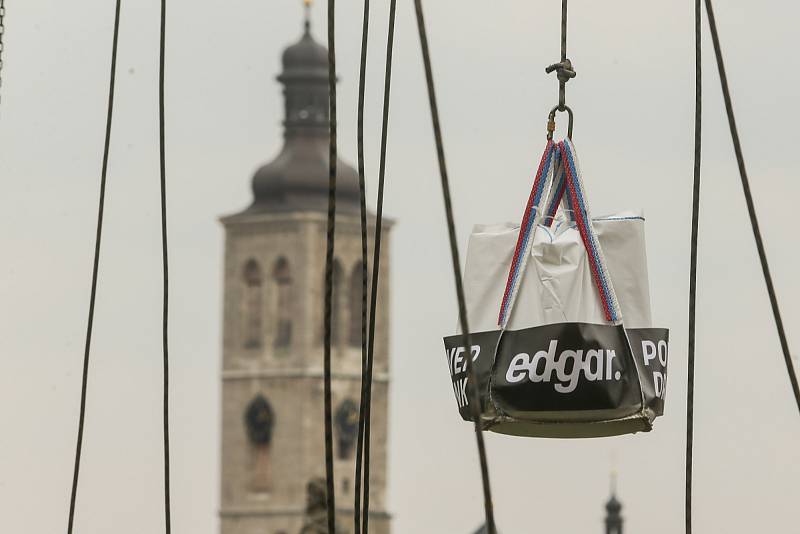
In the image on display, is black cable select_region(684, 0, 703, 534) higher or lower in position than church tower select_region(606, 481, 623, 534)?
higher

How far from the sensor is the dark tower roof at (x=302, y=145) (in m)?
85.4

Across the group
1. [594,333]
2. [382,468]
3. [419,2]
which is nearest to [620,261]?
[594,333]

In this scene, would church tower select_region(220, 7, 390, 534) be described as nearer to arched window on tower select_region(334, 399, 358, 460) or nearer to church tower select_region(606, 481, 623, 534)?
arched window on tower select_region(334, 399, 358, 460)

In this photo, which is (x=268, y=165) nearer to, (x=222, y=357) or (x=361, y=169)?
(x=222, y=357)

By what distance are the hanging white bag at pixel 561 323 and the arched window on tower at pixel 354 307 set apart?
3022 inches

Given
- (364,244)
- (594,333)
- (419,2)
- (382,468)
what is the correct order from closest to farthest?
(419,2) → (594,333) → (364,244) → (382,468)

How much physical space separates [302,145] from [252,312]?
4.76 m

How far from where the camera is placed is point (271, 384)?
86.8 m

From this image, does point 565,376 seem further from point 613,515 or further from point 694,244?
point 613,515

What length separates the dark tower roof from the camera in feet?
280

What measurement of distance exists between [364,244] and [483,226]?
2.22 ft

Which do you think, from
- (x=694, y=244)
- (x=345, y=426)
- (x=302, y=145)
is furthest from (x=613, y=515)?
(x=694, y=244)

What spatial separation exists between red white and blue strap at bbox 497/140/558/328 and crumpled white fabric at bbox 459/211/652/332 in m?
0.01

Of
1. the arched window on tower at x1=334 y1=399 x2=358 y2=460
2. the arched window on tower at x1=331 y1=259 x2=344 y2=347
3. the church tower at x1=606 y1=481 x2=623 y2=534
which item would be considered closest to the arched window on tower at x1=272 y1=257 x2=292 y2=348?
the arched window on tower at x1=331 y1=259 x2=344 y2=347
